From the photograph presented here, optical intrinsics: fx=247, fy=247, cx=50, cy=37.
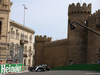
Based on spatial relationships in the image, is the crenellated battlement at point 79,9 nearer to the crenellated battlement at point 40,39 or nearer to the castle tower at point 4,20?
the castle tower at point 4,20

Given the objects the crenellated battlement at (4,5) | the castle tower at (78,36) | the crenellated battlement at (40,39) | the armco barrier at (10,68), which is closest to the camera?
the armco barrier at (10,68)

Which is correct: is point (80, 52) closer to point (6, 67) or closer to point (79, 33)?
point (79, 33)

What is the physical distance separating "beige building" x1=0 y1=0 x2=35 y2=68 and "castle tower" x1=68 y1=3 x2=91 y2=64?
10435 millimetres

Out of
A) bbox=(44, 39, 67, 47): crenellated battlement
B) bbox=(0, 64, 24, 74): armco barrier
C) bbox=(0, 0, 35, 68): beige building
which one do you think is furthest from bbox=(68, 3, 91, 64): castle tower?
bbox=(0, 64, 24, 74): armco barrier

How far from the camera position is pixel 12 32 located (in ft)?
156

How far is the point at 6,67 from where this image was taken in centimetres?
2339


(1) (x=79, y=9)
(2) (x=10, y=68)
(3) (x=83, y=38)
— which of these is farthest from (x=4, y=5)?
(2) (x=10, y=68)

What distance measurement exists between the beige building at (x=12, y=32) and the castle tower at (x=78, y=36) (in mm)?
10435

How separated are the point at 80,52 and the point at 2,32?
Answer: 13233mm

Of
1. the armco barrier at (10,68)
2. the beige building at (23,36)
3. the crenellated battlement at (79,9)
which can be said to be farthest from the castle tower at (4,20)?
the crenellated battlement at (79,9)

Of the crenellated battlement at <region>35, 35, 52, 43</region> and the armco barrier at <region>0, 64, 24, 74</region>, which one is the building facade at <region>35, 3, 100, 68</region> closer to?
the armco barrier at <region>0, 64, 24, 74</region>

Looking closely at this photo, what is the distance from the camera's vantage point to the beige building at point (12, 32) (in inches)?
1390

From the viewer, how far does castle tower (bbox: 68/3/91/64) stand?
40406 millimetres

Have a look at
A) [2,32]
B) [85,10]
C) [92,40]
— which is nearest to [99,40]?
[92,40]
